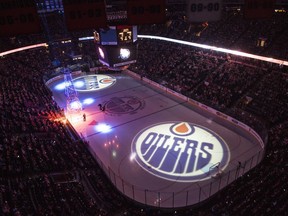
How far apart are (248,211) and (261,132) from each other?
9.78 m

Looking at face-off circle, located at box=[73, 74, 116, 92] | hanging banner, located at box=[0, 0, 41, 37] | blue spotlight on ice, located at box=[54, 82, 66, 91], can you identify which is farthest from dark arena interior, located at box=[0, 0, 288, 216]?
blue spotlight on ice, located at box=[54, 82, 66, 91]

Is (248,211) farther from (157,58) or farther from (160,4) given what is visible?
(157,58)

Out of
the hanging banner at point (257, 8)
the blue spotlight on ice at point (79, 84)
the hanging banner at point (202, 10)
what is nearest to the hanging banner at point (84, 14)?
the hanging banner at point (202, 10)

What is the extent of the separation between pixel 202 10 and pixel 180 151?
544 inches

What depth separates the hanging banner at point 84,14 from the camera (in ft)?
25.9

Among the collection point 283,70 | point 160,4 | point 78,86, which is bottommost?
point 78,86

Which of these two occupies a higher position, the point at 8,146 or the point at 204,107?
the point at 8,146

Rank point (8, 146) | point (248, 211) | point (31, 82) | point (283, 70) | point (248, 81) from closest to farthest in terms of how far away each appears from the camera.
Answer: point (248, 211), point (8, 146), point (283, 70), point (248, 81), point (31, 82)

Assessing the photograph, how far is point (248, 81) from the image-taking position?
26.9 metres

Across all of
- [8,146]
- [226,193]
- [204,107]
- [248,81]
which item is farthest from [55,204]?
[248,81]

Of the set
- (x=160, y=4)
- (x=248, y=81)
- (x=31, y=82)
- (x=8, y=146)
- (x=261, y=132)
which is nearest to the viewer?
(x=160, y=4)

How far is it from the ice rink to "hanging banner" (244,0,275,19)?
1082 centimetres

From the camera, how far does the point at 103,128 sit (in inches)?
955

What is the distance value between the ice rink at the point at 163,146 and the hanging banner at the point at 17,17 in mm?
10921
